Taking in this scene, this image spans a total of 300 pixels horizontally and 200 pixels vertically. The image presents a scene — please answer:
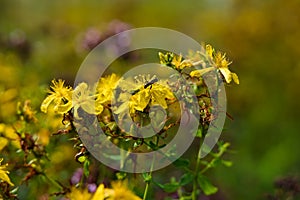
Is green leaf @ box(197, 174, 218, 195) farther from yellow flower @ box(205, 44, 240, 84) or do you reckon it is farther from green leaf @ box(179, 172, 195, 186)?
yellow flower @ box(205, 44, 240, 84)

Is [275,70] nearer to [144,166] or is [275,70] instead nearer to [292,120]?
[292,120]

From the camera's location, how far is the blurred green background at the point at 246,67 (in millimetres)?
3086

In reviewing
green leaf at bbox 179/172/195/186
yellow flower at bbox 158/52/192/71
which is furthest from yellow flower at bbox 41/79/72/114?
green leaf at bbox 179/172/195/186

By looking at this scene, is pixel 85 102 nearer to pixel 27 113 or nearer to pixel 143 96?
pixel 143 96

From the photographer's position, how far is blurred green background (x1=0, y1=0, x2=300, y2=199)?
3.09m

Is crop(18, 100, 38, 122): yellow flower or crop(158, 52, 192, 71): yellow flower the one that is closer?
crop(158, 52, 192, 71): yellow flower

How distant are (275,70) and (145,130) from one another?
3.14m

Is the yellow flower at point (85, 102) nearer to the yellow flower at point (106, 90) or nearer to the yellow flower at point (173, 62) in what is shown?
the yellow flower at point (106, 90)

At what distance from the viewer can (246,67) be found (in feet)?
14.4

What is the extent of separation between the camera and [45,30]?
363 cm

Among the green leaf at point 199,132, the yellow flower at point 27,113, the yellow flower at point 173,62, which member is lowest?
the green leaf at point 199,132

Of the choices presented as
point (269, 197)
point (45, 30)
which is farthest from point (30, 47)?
point (269, 197)

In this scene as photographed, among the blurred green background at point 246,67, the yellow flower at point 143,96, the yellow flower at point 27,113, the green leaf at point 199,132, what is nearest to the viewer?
the yellow flower at point 143,96

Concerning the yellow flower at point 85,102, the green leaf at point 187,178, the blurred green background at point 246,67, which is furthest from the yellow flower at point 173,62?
the blurred green background at point 246,67
